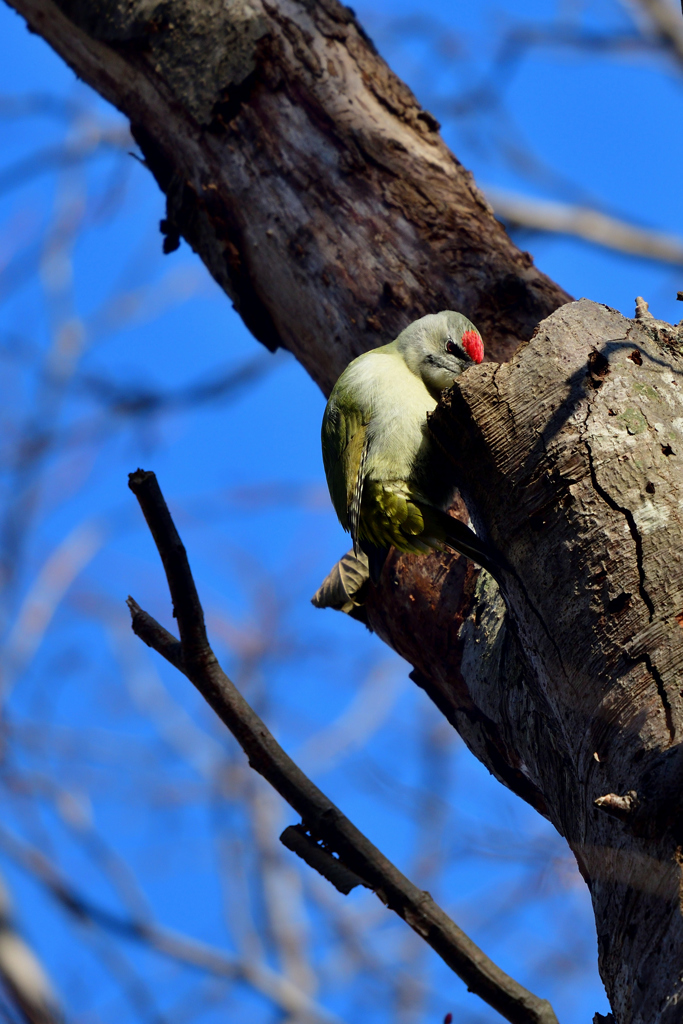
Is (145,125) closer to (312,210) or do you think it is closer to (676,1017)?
(312,210)

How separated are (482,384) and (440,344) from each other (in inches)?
40.9

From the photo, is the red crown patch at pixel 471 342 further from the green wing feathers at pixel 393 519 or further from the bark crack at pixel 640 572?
the bark crack at pixel 640 572

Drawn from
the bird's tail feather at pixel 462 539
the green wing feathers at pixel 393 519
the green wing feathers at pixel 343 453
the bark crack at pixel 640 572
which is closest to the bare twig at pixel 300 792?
the bark crack at pixel 640 572

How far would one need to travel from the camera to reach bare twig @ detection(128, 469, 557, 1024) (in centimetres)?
160

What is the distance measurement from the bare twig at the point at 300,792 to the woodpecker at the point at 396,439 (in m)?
0.94

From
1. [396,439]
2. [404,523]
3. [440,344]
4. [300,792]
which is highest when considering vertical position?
[440,344]

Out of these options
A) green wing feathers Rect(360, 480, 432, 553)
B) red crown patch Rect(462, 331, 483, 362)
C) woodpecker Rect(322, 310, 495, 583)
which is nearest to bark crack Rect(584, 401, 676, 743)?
woodpecker Rect(322, 310, 495, 583)

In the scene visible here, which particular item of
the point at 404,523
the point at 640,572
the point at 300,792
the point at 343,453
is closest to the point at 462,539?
the point at 404,523

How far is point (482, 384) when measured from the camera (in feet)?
6.31

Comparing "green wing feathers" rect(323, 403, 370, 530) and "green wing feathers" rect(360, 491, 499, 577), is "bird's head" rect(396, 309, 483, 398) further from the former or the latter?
"green wing feathers" rect(360, 491, 499, 577)

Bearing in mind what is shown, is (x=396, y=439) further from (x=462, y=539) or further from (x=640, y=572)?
(x=640, y=572)

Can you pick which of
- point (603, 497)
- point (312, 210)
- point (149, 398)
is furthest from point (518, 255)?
point (149, 398)

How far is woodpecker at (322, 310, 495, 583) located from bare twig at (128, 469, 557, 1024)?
936mm

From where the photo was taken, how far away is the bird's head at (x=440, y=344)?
288 centimetres
